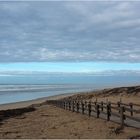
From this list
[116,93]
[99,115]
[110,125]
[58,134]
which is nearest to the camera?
[58,134]

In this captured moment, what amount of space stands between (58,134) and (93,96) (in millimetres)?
34953

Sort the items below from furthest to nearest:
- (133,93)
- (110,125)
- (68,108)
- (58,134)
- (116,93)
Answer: (116,93)
(133,93)
(68,108)
(110,125)
(58,134)

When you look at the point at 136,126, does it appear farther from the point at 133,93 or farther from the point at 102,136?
the point at 133,93

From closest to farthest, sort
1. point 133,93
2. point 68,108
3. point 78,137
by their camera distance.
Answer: point 78,137
point 68,108
point 133,93

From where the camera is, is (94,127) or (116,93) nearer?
(94,127)

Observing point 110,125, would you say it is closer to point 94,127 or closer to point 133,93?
point 94,127

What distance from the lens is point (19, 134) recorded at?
57.3 feet

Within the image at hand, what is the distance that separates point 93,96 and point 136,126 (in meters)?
34.5

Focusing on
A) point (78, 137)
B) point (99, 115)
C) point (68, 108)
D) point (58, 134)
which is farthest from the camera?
point (68, 108)

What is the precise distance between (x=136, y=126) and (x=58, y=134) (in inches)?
133

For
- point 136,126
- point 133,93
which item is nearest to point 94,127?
point 136,126

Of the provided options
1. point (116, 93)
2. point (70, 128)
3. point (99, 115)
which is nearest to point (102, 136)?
point (70, 128)

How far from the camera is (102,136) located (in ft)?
51.2

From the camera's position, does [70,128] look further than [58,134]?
Yes
